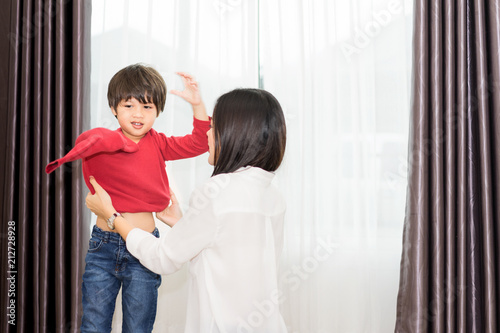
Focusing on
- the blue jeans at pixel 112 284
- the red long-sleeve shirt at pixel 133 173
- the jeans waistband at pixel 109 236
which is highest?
the red long-sleeve shirt at pixel 133 173

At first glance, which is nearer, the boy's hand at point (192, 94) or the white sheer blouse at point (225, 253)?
the white sheer blouse at point (225, 253)

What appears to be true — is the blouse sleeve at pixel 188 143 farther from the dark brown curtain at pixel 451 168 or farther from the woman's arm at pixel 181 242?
the dark brown curtain at pixel 451 168

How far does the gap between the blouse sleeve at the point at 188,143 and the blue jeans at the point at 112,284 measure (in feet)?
1.09

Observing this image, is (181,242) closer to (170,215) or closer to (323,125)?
(170,215)

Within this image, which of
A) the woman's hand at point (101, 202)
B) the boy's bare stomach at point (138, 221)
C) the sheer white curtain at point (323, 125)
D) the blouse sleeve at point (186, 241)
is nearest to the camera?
the blouse sleeve at point (186, 241)

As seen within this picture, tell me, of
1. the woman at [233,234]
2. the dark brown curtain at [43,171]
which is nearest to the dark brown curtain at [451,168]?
the woman at [233,234]

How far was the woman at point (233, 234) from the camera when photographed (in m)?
1.05

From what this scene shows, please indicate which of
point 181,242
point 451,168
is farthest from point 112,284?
point 451,168

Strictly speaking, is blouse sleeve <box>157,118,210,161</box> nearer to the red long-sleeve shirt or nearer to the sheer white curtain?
the red long-sleeve shirt

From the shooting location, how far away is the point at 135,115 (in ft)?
4.38

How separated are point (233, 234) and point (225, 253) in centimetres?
5

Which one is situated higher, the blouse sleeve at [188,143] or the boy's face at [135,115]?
the boy's face at [135,115]

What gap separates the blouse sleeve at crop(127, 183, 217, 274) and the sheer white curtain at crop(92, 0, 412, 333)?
971 millimetres

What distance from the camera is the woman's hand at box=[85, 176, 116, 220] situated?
49.2 inches
